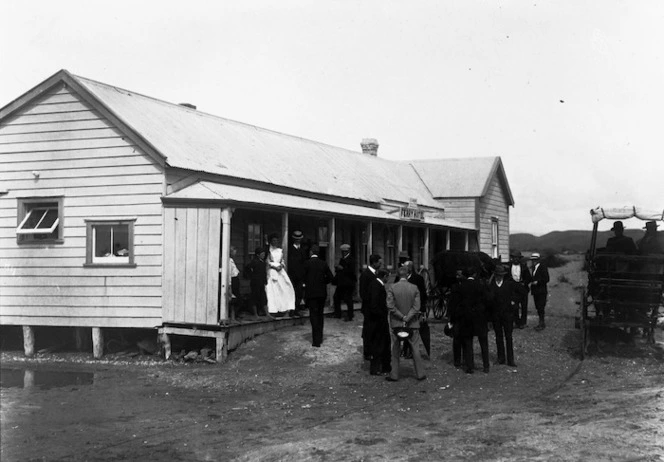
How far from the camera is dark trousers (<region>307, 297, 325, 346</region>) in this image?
1442cm

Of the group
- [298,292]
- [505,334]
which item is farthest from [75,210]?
[505,334]

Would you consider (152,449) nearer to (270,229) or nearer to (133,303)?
(133,303)

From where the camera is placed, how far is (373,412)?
32.3ft

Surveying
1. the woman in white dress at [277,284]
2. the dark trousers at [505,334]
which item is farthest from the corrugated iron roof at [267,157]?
the dark trousers at [505,334]

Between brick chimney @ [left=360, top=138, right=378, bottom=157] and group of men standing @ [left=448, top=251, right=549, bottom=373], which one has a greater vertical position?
brick chimney @ [left=360, top=138, right=378, bottom=157]

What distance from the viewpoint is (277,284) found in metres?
15.9

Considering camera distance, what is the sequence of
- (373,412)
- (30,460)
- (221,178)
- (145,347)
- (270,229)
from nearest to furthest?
1. (30,460)
2. (373,412)
3. (145,347)
4. (221,178)
5. (270,229)

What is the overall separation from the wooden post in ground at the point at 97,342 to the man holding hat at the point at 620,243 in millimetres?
10778

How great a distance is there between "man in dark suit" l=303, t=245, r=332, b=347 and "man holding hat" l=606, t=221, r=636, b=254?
19.5 ft

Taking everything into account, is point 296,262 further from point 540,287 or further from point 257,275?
point 540,287

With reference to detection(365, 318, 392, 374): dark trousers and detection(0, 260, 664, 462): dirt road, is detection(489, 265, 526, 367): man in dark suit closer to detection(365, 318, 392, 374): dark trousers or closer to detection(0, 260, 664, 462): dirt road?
detection(0, 260, 664, 462): dirt road

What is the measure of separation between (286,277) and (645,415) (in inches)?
333

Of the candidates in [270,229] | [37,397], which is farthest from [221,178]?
[37,397]

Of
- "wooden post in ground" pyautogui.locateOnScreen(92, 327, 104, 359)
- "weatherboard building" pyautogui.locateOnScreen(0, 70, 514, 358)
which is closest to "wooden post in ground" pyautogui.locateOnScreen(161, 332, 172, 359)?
"weatherboard building" pyautogui.locateOnScreen(0, 70, 514, 358)
